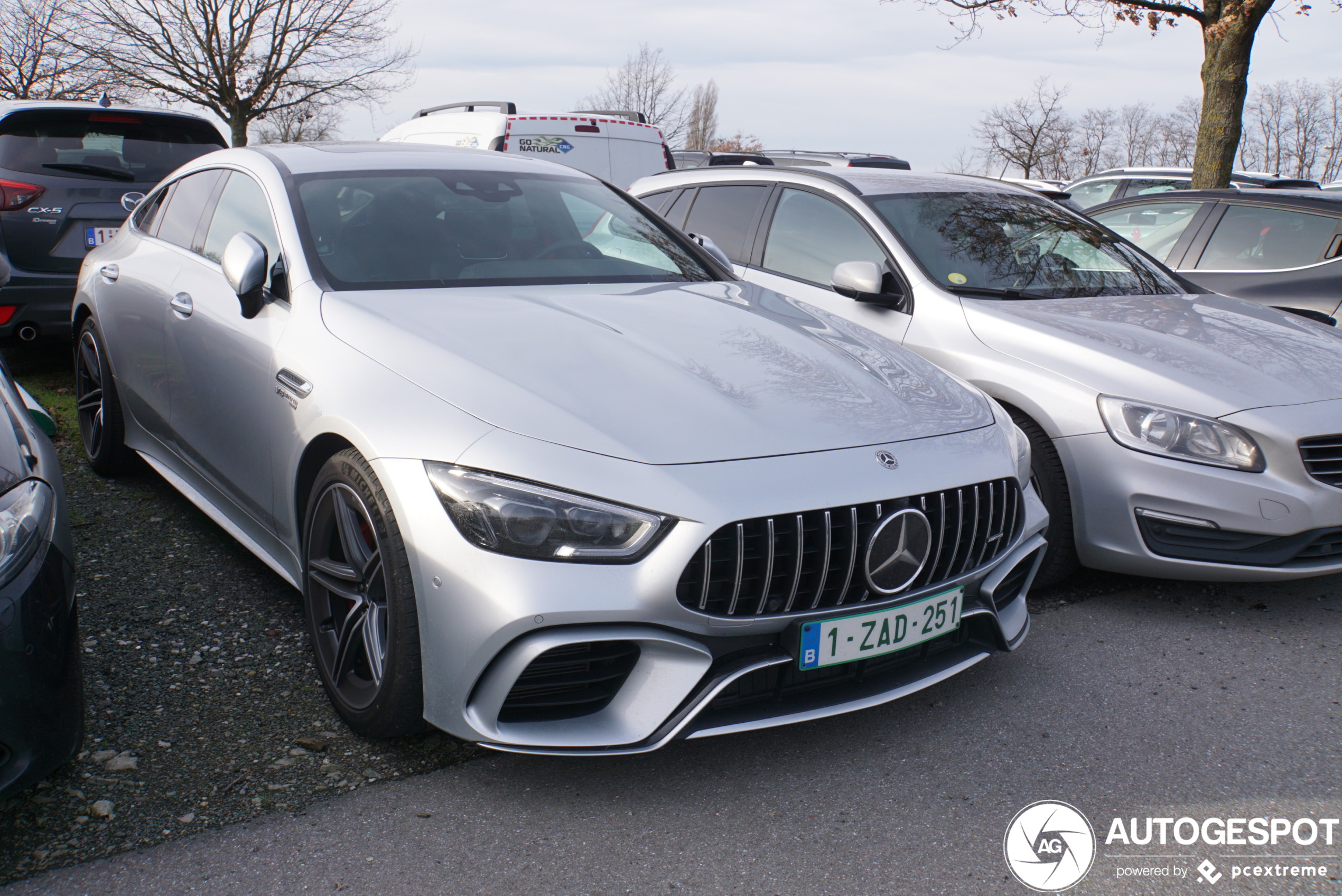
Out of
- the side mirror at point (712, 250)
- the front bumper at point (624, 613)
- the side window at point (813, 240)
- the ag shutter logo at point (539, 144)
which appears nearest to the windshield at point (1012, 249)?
the side window at point (813, 240)

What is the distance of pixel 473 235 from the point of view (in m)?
3.36

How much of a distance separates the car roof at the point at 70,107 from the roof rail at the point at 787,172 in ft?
10.6

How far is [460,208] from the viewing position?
11.3 ft

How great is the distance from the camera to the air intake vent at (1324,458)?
3.27 metres

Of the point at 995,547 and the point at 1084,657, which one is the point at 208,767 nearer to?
the point at 995,547

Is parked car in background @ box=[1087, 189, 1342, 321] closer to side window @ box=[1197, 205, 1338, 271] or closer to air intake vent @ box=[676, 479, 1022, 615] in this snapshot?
side window @ box=[1197, 205, 1338, 271]

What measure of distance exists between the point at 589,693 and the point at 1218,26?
34.2ft

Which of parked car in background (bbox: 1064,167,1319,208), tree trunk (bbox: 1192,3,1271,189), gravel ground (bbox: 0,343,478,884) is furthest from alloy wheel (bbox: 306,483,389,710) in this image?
parked car in background (bbox: 1064,167,1319,208)

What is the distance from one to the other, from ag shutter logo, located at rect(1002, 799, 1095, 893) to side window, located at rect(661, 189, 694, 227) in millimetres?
4029

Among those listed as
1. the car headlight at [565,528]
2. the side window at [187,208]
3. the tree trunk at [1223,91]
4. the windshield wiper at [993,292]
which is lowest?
the car headlight at [565,528]

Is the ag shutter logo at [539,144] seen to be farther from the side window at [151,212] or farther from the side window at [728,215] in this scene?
the side window at [151,212]

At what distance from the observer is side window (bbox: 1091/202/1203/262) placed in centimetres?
629

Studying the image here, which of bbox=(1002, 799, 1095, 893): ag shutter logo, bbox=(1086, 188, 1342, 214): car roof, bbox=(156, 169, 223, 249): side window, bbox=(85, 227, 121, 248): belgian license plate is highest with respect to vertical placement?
bbox=(1086, 188, 1342, 214): car roof

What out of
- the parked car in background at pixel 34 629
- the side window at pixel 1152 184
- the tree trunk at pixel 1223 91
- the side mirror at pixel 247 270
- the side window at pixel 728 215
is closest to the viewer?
the parked car in background at pixel 34 629
